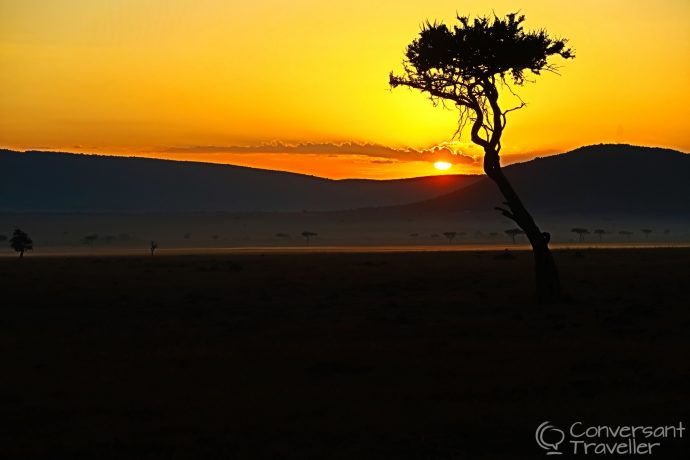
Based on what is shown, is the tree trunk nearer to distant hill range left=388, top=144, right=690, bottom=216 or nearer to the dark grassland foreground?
the dark grassland foreground

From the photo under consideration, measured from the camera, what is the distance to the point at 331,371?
53.6ft

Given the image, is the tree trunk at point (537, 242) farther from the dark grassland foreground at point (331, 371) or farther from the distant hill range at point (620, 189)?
the distant hill range at point (620, 189)

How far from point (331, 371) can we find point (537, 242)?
13833 mm

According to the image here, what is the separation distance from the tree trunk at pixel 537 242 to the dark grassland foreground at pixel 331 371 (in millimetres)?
614

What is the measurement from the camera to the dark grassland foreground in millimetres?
11875

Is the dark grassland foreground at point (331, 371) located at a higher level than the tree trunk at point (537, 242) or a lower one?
lower

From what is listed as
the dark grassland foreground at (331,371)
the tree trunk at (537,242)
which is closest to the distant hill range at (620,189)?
the tree trunk at (537,242)

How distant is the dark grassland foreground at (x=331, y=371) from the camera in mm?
11875

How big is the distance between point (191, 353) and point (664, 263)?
110 ft

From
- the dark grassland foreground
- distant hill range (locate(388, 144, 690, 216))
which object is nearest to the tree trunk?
the dark grassland foreground

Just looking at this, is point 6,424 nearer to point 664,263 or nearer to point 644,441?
point 644,441

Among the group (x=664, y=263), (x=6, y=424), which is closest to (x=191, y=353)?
(x=6, y=424)

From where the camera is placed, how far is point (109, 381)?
51.1 ft

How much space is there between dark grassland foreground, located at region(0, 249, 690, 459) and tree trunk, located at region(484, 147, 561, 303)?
0.61 meters
